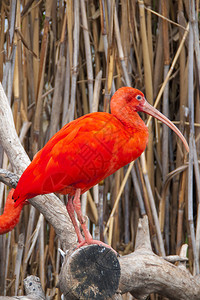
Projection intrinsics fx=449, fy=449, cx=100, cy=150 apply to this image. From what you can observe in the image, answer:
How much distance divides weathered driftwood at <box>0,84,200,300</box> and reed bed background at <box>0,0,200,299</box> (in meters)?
0.20

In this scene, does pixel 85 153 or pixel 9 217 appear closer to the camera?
pixel 85 153

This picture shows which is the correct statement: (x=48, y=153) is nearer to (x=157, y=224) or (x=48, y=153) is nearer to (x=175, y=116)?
(x=157, y=224)

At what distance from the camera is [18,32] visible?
1613 millimetres

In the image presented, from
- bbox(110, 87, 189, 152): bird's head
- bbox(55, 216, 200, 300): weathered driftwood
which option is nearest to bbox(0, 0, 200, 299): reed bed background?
bbox(55, 216, 200, 300): weathered driftwood

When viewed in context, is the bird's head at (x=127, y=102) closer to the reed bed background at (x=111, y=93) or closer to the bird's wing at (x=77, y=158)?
the bird's wing at (x=77, y=158)

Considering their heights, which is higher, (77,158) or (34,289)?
(77,158)

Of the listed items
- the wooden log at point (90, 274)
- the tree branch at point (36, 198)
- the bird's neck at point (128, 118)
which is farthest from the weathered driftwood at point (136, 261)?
the bird's neck at point (128, 118)

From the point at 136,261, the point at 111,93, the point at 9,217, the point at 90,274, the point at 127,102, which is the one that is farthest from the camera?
the point at 111,93

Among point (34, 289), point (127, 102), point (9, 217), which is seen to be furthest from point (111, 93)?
point (34, 289)

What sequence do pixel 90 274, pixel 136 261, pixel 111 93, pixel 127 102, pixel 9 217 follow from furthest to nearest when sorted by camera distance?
pixel 111 93 → pixel 9 217 → pixel 136 261 → pixel 127 102 → pixel 90 274

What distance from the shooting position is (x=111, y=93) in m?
1.64

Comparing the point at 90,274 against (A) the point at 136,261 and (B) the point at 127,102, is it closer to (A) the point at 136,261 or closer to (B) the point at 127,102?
(A) the point at 136,261

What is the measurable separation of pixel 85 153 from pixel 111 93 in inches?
22.9

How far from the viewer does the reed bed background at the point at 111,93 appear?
1.66 m
